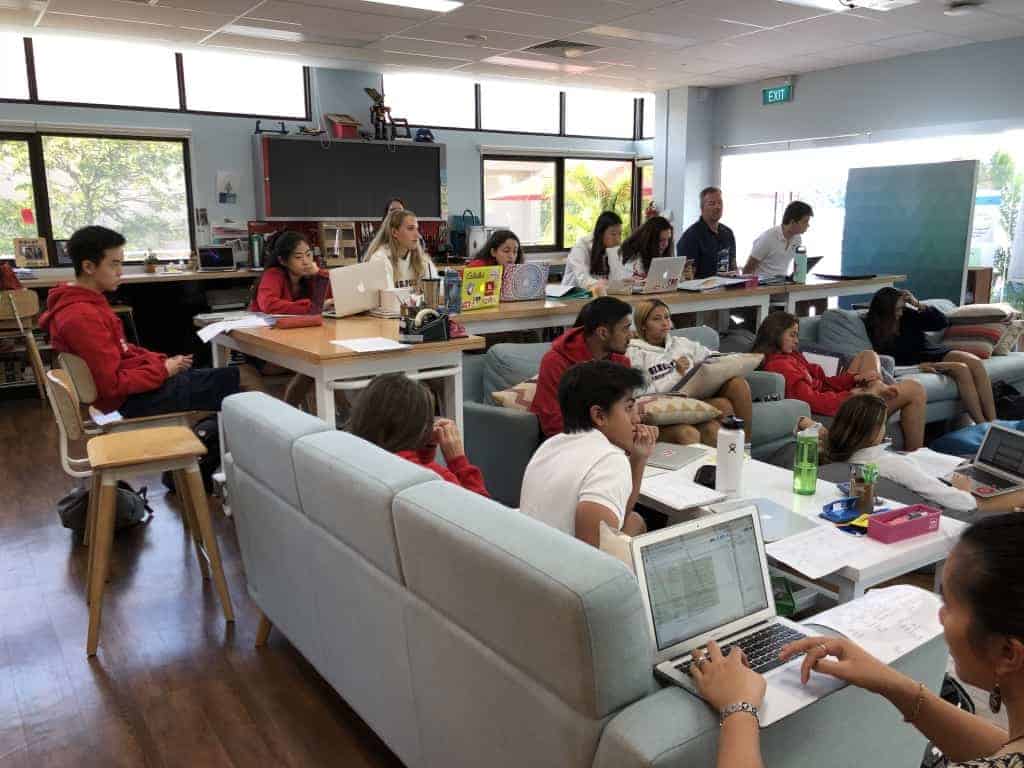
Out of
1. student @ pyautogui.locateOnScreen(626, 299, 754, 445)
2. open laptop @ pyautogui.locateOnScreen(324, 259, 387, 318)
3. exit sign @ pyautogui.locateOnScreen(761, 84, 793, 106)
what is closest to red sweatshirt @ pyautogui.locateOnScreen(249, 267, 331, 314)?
open laptop @ pyautogui.locateOnScreen(324, 259, 387, 318)

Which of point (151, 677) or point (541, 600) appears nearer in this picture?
point (541, 600)

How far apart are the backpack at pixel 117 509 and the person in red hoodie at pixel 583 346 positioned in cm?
197

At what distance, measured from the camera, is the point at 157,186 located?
7.55 metres

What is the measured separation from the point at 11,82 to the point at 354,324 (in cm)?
507

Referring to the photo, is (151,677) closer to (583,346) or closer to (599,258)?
(583,346)

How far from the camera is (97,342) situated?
320 cm

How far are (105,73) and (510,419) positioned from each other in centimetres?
597

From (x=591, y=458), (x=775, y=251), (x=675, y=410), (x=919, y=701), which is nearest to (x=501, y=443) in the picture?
(x=675, y=410)

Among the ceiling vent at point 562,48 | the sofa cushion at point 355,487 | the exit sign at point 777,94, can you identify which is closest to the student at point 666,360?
the sofa cushion at point 355,487

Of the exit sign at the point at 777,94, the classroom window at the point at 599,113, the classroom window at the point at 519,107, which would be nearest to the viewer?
the exit sign at the point at 777,94

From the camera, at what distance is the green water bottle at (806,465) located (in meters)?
2.51

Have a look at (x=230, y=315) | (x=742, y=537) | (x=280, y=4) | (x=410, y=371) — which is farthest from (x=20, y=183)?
(x=742, y=537)

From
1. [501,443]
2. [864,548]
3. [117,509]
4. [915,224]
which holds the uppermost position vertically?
[915,224]

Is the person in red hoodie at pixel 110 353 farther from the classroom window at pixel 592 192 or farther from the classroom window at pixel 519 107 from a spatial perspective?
the classroom window at pixel 592 192
